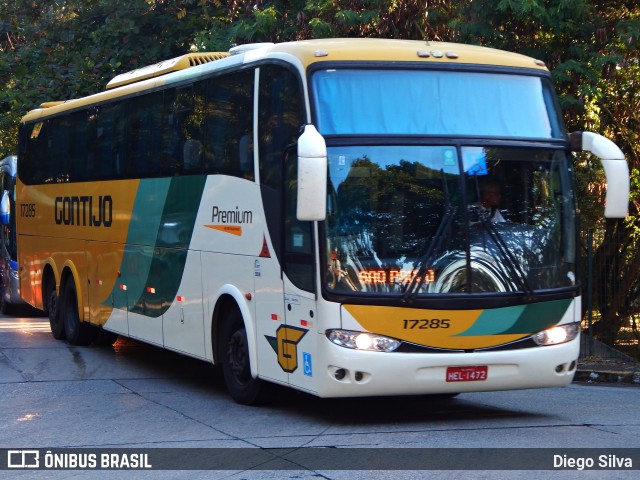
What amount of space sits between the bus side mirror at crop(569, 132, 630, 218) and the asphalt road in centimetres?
189

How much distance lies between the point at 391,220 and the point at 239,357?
258cm

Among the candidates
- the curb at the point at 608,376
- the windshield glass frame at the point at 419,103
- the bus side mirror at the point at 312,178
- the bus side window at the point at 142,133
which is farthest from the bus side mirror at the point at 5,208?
the bus side mirror at the point at 312,178

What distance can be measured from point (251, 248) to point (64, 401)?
2683 millimetres

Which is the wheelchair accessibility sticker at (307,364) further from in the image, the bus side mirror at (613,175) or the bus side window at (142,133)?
the bus side window at (142,133)

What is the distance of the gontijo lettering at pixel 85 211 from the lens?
1509cm

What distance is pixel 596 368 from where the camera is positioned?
15047 mm

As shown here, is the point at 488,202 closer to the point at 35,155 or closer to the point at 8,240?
the point at 35,155

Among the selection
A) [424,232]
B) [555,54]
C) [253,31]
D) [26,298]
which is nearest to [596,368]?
[555,54]

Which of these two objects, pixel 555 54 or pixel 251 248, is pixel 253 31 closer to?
pixel 555 54

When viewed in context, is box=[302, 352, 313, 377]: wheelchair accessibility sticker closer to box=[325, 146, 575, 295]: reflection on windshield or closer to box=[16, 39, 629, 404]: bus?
box=[16, 39, 629, 404]: bus

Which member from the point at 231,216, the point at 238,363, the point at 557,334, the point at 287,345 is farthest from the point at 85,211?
the point at 557,334

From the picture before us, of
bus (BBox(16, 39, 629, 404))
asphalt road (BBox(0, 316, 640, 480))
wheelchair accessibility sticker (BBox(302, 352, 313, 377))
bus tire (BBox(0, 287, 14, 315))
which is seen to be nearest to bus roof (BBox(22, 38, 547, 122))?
bus (BBox(16, 39, 629, 404))

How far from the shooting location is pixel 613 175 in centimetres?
977

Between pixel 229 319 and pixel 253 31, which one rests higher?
pixel 253 31
